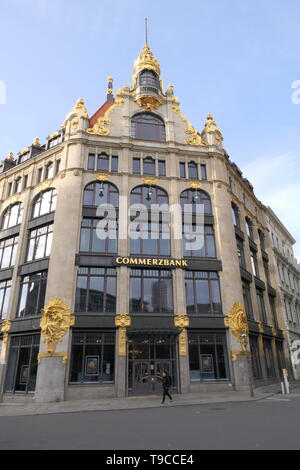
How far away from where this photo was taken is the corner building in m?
24.8

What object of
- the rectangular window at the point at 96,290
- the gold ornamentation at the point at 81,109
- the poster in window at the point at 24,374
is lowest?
the poster in window at the point at 24,374

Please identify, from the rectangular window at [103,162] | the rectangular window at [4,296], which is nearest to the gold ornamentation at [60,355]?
the rectangular window at [4,296]

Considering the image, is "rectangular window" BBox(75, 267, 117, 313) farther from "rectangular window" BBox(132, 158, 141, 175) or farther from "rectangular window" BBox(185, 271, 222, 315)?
"rectangular window" BBox(132, 158, 141, 175)

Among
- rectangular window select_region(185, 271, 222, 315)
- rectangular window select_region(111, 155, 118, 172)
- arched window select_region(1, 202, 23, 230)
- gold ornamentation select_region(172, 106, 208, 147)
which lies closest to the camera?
rectangular window select_region(185, 271, 222, 315)

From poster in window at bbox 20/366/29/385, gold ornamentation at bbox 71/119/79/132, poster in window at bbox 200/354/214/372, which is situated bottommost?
poster in window at bbox 20/366/29/385

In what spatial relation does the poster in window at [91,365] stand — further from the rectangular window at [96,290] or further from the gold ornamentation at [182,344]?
the gold ornamentation at [182,344]

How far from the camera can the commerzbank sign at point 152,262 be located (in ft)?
88.4

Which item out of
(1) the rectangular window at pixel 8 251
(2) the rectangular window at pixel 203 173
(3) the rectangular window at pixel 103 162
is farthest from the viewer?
(2) the rectangular window at pixel 203 173

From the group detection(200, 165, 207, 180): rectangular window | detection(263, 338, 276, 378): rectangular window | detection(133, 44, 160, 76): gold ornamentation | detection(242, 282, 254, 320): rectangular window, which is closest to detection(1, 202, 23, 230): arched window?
detection(200, 165, 207, 180): rectangular window

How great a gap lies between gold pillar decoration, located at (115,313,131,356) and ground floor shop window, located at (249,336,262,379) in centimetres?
1232

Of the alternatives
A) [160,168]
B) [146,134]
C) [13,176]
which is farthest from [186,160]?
[13,176]

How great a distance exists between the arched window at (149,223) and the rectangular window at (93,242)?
1713mm

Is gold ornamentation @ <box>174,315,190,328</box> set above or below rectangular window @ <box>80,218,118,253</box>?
below
